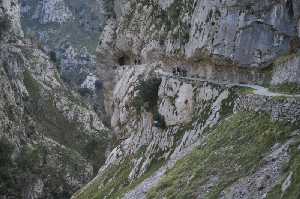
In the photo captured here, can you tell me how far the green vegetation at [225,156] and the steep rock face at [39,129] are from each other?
73333 millimetres

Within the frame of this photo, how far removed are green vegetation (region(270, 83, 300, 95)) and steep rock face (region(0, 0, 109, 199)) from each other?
74.3m

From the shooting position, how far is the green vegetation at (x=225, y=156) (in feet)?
101

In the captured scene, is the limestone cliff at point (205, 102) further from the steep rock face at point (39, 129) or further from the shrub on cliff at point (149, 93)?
the steep rock face at point (39, 129)

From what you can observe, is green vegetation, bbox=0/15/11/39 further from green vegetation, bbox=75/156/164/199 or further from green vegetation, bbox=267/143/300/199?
green vegetation, bbox=267/143/300/199

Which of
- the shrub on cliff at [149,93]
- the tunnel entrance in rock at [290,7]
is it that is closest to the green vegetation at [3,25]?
the shrub on cliff at [149,93]

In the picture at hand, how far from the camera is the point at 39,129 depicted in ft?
468

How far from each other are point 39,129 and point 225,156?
11309 cm

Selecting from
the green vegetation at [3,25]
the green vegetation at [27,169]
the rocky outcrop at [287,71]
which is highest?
the green vegetation at [3,25]

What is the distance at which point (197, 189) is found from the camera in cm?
3297

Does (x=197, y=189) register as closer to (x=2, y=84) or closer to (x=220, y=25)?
(x=220, y=25)

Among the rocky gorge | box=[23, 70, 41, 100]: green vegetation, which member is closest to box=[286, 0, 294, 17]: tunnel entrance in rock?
the rocky gorge

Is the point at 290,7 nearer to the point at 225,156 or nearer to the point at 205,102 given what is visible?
the point at 205,102

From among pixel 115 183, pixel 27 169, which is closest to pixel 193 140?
pixel 115 183

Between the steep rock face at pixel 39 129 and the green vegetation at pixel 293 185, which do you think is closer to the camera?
the green vegetation at pixel 293 185
